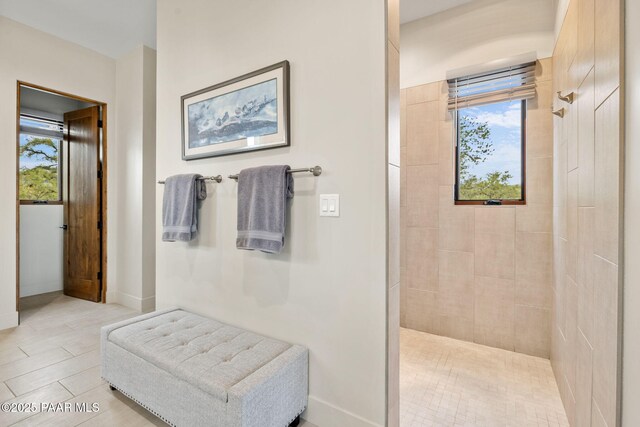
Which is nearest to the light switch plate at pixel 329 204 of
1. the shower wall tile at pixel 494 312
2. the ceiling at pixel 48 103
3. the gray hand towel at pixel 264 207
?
the gray hand towel at pixel 264 207

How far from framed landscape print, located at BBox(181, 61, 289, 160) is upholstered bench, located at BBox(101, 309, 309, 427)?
1.15 m

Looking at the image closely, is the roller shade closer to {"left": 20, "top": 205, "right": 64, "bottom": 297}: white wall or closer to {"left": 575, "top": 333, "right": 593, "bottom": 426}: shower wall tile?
{"left": 575, "top": 333, "right": 593, "bottom": 426}: shower wall tile

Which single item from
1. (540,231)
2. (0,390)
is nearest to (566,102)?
(540,231)

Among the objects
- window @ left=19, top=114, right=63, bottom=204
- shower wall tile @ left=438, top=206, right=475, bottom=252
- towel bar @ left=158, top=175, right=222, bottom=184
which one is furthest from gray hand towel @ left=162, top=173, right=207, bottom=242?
window @ left=19, top=114, right=63, bottom=204

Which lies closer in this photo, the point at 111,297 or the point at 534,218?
the point at 534,218

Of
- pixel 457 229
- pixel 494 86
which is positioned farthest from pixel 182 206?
pixel 494 86

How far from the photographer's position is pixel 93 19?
298 cm

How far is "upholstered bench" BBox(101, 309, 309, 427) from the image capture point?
1.31m

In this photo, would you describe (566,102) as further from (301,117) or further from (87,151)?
(87,151)

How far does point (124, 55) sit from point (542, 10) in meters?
4.35

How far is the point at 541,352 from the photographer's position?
2340mm

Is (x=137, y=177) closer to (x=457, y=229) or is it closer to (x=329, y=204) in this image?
(x=329, y=204)

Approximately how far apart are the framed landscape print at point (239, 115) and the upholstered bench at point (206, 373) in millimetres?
1149

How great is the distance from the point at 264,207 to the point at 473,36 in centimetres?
240
